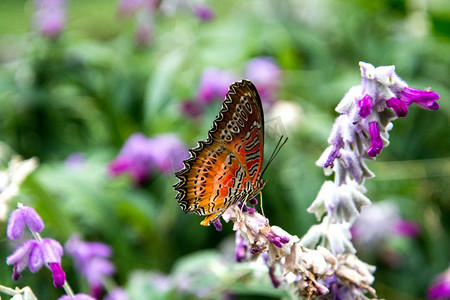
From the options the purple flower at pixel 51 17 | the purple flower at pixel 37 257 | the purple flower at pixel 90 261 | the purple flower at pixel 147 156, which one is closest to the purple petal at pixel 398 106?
the purple flower at pixel 37 257

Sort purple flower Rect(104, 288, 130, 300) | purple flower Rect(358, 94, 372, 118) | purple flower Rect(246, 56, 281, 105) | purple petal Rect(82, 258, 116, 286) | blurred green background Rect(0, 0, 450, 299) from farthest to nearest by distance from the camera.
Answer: purple flower Rect(246, 56, 281, 105) < blurred green background Rect(0, 0, 450, 299) < purple petal Rect(82, 258, 116, 286) < purple flower Rect(104, 288, 130, 300) < purple flower Rect(358, 94, 372, 118)

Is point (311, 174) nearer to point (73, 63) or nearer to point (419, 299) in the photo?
point (419, 299)

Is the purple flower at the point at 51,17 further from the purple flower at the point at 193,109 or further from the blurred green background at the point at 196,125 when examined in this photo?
the purple flower at the point at 193,109

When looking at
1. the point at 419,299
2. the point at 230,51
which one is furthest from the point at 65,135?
the point at 419,299

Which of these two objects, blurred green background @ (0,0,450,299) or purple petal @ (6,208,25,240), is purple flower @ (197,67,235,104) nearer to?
blurred green background @ (0,0,450,299)

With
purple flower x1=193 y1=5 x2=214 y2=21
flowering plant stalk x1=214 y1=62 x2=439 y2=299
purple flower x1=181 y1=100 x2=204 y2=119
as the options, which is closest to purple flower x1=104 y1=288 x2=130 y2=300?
flowering plant stalk x1=214 y1=62 x2=439 y2=299

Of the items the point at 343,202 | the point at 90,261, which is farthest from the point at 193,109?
the point at 343,202
